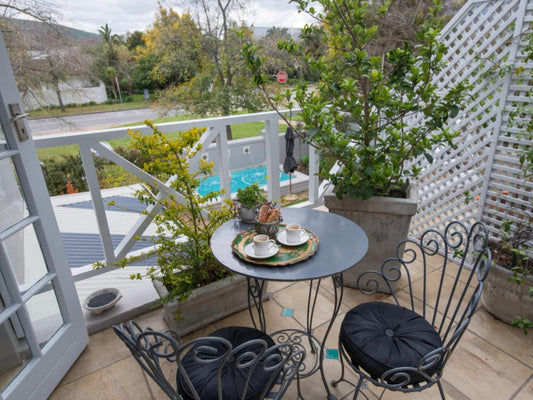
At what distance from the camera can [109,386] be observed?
5.13 ft

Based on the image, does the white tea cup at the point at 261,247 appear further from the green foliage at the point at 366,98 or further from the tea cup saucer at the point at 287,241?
the green foliage at the point at 366,98

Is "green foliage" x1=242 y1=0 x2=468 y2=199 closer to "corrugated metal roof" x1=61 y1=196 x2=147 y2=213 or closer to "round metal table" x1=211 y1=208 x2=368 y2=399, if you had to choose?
"round metal table" x1=211 y1=208 x2=368 y2=399

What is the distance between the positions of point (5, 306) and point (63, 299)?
1.00ft

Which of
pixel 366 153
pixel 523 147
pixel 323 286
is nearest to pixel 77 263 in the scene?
pixel 323 286

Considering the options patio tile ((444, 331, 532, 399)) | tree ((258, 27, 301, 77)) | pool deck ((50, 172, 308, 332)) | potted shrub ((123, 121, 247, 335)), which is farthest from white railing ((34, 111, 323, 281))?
tree ((258, 27, 301, 77))

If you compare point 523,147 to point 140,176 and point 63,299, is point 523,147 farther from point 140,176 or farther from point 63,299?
point 63,299

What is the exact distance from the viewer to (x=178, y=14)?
29.1 ft

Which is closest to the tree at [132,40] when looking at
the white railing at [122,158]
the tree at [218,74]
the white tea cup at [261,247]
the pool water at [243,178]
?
the tree at [218,74]

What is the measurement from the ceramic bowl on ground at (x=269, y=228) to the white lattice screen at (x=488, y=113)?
1.65 m

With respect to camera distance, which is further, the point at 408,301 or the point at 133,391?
the point at 408,301

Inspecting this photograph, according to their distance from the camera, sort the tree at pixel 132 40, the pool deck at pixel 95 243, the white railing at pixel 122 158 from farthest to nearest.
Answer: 1. the tree at pixel 132 40
2. the pool deck at pixel 95 243
3. the white railing at pixel 122 158

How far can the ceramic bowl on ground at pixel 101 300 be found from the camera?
1.92 m

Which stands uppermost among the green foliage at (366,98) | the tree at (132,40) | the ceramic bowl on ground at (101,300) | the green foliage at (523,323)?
the tree at (132,40)

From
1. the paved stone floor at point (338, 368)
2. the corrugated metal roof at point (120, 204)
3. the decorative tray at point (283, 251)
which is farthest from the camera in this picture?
the corrugated metal roof at point (120, 204)
